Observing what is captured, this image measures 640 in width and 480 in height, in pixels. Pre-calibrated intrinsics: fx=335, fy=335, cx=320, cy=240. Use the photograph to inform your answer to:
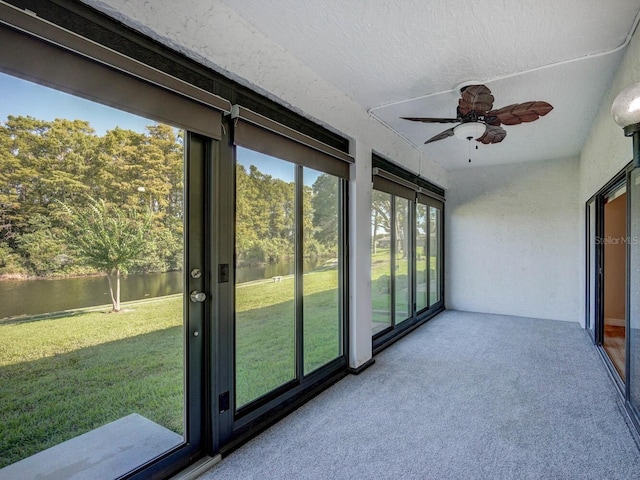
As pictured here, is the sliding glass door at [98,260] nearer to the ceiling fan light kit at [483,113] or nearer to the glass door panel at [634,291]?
the ceiling fan light kit at [483,113]

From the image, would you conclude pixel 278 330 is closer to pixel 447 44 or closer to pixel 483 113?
pixel 447 44

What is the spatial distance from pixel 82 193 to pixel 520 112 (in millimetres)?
3225

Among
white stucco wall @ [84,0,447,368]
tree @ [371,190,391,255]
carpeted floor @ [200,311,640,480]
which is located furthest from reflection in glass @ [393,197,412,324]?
carpeted floor @ [200,311,640,480]

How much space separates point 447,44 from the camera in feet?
7.52

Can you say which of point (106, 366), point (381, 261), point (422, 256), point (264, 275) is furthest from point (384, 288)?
point (106, 366)

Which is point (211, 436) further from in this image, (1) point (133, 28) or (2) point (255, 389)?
(1) point (133, 28)

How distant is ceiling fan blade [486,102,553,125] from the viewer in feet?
9.02

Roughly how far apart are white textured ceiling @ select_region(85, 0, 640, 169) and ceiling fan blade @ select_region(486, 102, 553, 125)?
0.21 meters

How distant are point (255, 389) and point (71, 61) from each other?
2.10 meters

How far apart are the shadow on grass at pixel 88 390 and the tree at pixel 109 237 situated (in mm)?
263

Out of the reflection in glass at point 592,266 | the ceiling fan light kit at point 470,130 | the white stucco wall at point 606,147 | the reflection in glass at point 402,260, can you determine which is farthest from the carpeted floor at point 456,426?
the ceiling fan light kit at point 470,130

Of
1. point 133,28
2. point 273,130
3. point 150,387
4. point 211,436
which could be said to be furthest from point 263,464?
point 133,28

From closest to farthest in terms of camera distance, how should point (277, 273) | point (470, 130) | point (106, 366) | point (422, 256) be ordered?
point (106, 366) → point (277, 273) → point (470, 130) → point (422, 256)

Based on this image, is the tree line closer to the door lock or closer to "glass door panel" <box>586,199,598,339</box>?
the door lock
